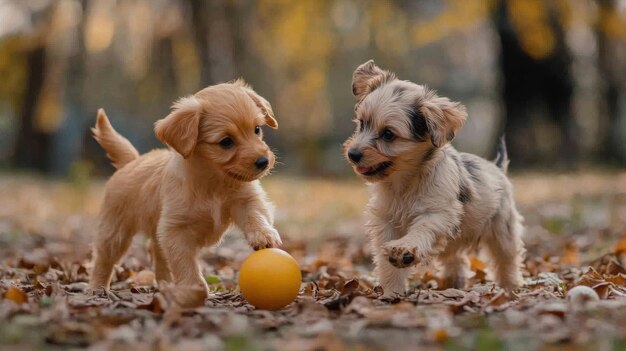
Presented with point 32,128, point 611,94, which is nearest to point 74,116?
point 32,128

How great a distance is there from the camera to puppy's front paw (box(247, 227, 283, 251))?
15.2 feet

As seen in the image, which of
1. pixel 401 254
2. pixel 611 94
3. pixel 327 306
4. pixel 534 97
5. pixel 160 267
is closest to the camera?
pixel 327 306

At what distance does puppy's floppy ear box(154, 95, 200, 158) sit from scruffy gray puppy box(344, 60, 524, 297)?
1.03m

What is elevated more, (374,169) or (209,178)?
(374,169)

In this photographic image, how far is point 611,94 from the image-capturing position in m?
21.3

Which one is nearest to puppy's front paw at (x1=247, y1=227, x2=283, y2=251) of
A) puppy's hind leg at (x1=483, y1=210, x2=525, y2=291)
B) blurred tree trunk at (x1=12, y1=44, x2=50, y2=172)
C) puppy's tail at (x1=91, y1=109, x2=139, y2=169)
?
puppy's hind leg at (x1=483, y1=210, x2=525, y2=291)

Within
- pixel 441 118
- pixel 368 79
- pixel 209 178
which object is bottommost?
pixel 209 178

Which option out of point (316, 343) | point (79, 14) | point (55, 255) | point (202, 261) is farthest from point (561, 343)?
point (79, 14)

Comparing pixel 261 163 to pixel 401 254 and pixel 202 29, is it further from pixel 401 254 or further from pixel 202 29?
pixel 202 29

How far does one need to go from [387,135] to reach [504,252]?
136 cm

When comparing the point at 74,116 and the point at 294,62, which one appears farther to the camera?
the point at 294,62

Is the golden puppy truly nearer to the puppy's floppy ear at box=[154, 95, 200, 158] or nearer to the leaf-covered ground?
the puppy's floppy ear at box=[154, 95, 200, 158]

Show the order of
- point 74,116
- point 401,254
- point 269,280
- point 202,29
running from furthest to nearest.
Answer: point 74,116
point 202,29
point 401,254
point 269,280

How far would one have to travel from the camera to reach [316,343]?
3.28 metres
